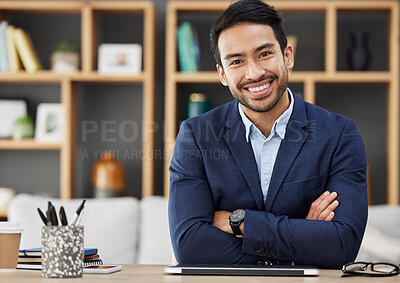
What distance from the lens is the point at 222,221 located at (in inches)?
76.4

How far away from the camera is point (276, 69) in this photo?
2.02 m

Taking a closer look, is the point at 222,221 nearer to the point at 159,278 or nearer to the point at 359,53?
the point at 159,278

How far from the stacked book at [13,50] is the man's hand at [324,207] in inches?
98.9

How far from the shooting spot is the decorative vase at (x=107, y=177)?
3.77m

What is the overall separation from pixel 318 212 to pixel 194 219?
420 millimetres

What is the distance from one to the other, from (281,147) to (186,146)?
343 mm

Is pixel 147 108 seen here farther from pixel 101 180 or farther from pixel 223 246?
pixel 223 246

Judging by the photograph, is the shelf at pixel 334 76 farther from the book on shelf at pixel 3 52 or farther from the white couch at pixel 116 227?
the book on shelf at pixel 3 52

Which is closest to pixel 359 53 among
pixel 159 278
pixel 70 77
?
pixel 70 77

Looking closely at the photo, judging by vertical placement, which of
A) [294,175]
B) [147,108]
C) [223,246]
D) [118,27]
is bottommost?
[223,246]

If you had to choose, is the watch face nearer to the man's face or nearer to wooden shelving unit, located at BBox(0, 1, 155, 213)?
the man's face

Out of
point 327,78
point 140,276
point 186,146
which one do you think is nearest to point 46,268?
point 140,276

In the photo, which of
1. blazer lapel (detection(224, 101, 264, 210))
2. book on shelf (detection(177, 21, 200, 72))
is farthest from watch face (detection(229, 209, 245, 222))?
book on shelf (detection(177, 21, 200, 72))

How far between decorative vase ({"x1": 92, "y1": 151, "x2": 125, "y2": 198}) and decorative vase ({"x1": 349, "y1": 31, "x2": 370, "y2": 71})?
1.71m
